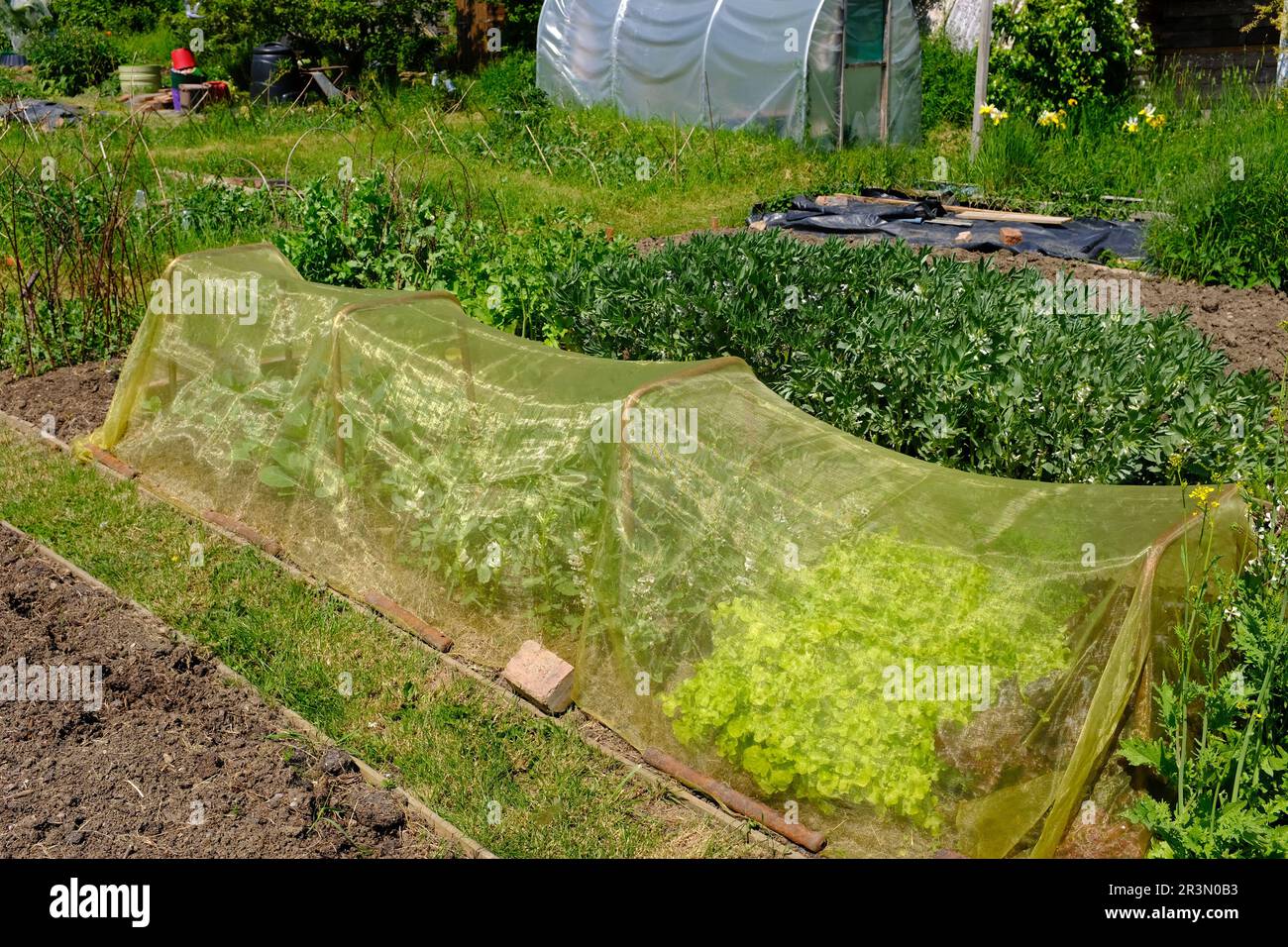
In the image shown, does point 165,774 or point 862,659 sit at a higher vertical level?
point 862,659

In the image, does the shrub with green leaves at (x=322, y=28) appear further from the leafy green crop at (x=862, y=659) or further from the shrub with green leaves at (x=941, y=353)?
the leafy green crop at (x=862, y=659)

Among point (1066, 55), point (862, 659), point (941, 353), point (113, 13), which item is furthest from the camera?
point (113, 13)

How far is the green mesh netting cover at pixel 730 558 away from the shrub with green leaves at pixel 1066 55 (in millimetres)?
10288

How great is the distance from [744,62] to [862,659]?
40.9 ft

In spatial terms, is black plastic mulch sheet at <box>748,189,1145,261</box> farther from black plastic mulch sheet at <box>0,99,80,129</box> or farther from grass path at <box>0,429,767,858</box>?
black plastic mulch sheet at <box>0,99,80,129</box>

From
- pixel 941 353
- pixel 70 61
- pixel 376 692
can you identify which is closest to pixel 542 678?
pixel 376 692

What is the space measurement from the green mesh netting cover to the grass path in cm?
21

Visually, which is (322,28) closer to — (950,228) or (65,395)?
(950,228)

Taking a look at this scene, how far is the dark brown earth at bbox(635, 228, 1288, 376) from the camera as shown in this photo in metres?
7.28

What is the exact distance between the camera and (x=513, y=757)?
13.8 ft

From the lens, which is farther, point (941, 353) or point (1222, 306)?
point (1222, 306)

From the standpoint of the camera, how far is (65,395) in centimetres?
739

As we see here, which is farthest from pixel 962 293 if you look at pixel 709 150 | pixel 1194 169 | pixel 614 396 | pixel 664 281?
pixel 709 150

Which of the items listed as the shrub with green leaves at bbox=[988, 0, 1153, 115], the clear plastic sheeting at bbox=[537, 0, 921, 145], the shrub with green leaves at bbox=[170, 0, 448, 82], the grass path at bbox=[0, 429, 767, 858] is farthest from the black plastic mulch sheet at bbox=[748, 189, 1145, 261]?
the shrub with green leaves at bbox=[170, 0, 448, 82]
